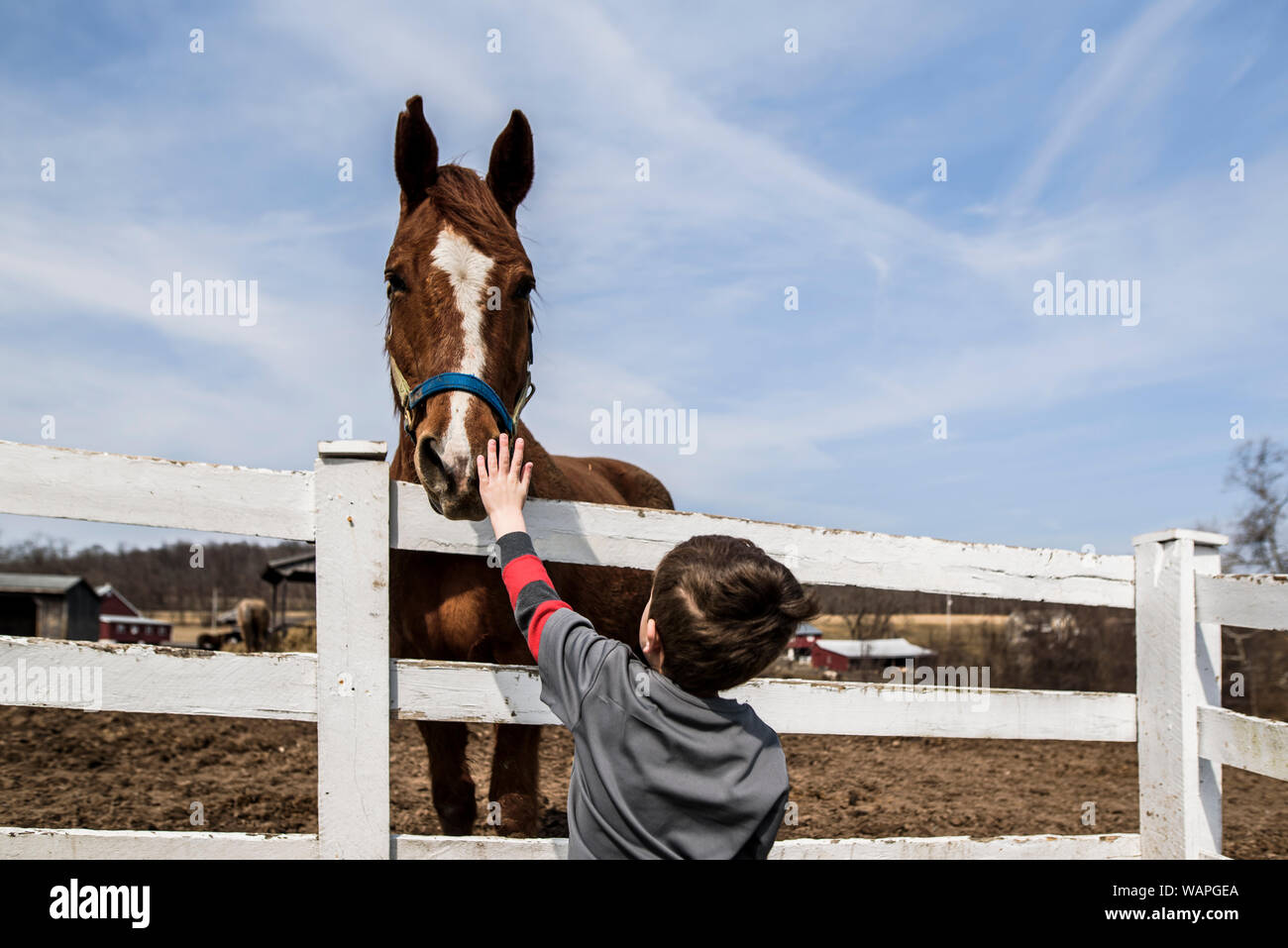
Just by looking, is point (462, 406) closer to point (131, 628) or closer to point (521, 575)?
point (521, 575)

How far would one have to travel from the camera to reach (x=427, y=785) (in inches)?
250

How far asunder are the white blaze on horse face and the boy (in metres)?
0.79

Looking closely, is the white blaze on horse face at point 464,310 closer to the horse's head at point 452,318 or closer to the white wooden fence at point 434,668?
the horse's head at point 452,318

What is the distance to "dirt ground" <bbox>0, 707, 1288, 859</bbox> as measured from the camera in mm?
5230

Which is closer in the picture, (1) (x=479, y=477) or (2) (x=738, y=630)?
(2) (x=738, y=630)

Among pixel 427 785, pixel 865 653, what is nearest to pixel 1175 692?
pixel 427 785

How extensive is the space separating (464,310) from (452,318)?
0.05 metres

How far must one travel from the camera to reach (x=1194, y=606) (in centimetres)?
314

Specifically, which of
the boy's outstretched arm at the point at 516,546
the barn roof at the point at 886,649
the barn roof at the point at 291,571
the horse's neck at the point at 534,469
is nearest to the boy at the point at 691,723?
the boy's outstretched arm at the point at 516,546

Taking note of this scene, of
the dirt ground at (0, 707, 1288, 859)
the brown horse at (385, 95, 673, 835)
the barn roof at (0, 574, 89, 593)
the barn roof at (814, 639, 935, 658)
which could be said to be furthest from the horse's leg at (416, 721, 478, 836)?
the barn roof at (0, 574, 89, 593)

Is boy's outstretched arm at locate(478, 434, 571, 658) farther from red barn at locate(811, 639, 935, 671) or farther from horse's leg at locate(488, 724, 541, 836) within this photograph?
red barn at locate(811, 639, 935, 671)

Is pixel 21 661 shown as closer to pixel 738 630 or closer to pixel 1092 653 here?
pixel 738 630

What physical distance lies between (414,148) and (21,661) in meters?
2.05
